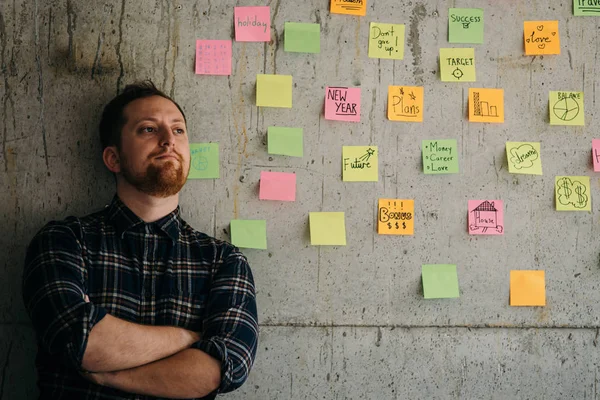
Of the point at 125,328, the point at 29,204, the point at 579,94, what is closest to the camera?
the point at 125,328

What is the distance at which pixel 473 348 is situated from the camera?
2.00 meters

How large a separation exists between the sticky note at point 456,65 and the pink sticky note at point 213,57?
0.76 metres

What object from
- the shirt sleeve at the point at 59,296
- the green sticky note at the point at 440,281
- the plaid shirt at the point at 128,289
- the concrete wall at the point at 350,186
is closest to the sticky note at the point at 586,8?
the concrete wall at the point at 350,186

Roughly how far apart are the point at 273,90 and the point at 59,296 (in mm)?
969

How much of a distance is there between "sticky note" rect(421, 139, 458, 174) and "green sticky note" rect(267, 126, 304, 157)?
44 cm

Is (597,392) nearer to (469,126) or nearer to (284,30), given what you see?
(469,126)

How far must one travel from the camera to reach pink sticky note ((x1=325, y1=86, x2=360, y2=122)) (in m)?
1.98

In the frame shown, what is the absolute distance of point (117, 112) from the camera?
1810 millimetres

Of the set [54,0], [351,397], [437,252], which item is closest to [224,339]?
[351,397]

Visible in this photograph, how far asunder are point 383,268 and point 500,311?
1.47 ft

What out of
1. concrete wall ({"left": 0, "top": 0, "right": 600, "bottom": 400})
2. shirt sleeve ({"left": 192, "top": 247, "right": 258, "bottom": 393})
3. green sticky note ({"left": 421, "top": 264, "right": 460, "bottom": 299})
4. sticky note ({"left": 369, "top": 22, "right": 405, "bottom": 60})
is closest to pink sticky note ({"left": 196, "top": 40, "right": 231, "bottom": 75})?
concrete wall ({"left": 0, "top": 0, "right": 600, "bottom": 400})

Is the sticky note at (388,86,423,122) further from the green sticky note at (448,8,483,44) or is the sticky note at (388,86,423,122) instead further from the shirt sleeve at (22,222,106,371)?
the shirt sleeve at (22,222,106,371)

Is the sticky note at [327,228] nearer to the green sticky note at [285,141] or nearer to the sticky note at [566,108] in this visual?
the green sticky note at [285,141]

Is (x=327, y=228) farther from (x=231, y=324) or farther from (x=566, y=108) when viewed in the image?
(x=566, y=108)
